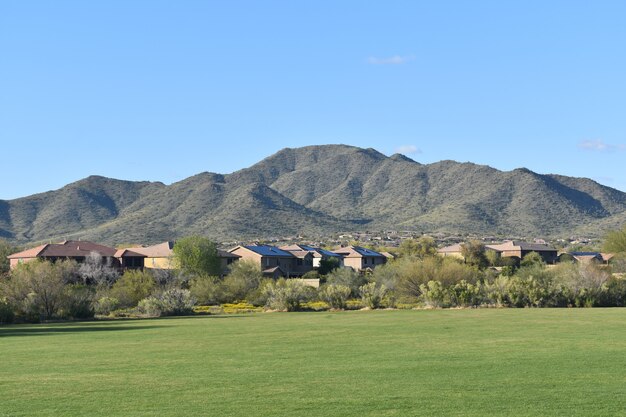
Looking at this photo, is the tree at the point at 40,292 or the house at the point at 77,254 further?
the house at the point at 77,254

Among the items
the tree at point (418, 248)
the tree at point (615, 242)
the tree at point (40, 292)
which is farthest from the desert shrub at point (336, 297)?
the tree at point (615, 242)

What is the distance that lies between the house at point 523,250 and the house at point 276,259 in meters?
26.0

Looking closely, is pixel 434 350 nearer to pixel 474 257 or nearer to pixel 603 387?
pixel 603 387

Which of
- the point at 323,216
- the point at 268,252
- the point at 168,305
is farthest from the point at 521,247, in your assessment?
the point at 323,216

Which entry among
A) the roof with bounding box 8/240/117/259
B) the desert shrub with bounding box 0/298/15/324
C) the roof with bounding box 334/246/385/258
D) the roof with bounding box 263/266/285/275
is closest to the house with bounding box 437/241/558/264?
the roof with bounding box 334/246/385/258

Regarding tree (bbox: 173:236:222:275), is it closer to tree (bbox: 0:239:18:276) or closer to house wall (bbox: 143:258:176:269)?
house wall (bbox: 143:258:176:269)

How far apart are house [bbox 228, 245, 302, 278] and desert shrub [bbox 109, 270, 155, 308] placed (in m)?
33.0

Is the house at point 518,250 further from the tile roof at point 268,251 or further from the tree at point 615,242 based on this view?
the tile roof at point 268,251

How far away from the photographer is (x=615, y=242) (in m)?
114

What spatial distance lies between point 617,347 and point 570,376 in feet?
23.3

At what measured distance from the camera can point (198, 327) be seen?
40.5m

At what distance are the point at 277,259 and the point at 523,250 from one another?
1376 inches

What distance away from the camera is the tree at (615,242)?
371 ft

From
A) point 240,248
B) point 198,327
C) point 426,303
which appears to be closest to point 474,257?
point 240,248
